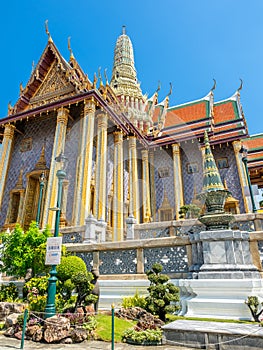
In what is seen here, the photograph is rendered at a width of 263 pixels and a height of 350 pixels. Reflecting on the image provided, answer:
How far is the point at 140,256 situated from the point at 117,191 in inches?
312

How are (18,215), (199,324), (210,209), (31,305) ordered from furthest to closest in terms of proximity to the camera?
(18,215) < (210,209) < (31,305) < (199,324)

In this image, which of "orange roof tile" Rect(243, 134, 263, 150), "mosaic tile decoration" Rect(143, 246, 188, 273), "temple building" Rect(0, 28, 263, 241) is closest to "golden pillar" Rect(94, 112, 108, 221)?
"temple building" Rect(0, 28, 263, 241)

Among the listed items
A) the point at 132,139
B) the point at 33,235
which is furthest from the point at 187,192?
the point at 33,235

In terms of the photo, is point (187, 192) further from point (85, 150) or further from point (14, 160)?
point (14, 160)

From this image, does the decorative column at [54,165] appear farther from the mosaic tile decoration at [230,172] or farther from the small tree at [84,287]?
the mosaic tile decoration at [230,172]

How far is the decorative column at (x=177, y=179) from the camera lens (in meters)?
15.9

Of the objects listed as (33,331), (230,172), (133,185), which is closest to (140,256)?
(33,331)

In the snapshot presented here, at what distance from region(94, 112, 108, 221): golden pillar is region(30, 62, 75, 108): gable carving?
2.37 metres

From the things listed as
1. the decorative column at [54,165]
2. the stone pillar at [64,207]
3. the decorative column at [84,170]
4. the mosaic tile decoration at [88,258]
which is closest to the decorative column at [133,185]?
the stone pillar at [64,207]

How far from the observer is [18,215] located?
1309cm

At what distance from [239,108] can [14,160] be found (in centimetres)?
1490

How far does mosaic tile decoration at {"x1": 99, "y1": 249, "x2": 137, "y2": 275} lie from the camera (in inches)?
232

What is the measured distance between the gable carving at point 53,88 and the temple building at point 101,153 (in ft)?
0.23

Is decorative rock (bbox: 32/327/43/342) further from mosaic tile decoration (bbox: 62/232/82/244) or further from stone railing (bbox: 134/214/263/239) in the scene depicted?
stone railing (bbox: 134/214/263/239)
